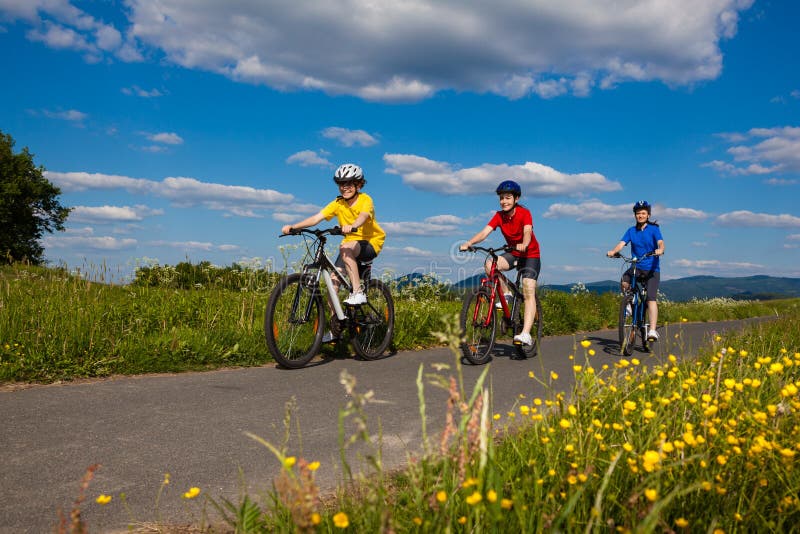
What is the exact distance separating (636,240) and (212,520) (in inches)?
343

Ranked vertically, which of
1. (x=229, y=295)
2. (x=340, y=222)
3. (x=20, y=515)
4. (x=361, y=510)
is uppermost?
(x=340, y=222)

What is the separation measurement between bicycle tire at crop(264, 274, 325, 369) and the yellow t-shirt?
0.99 m

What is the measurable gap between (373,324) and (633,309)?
444cm

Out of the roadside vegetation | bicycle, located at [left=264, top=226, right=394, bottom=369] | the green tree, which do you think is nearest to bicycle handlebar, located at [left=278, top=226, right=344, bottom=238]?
bicycle, located at [left=264, top=226, right=394, bottom=369]

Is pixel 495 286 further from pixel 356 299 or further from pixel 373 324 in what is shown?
pixel 356 299

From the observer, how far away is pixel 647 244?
976 centimetres

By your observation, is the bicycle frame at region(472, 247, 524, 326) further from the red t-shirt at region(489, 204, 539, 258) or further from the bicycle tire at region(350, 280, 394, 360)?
the bicycle tire at region(350, 280, 394, 360)

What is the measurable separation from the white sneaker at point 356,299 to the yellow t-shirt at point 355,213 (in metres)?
0.74

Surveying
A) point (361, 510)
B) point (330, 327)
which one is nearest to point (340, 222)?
point (330, 327)

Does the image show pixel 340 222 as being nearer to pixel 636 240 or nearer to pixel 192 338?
pixel 192 338

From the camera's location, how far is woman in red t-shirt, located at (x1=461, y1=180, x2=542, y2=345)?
8.10 meters

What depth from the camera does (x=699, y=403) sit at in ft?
12.1

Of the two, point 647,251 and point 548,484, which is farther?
point 647,251

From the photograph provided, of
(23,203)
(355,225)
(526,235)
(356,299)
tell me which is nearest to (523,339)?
(526,235)
